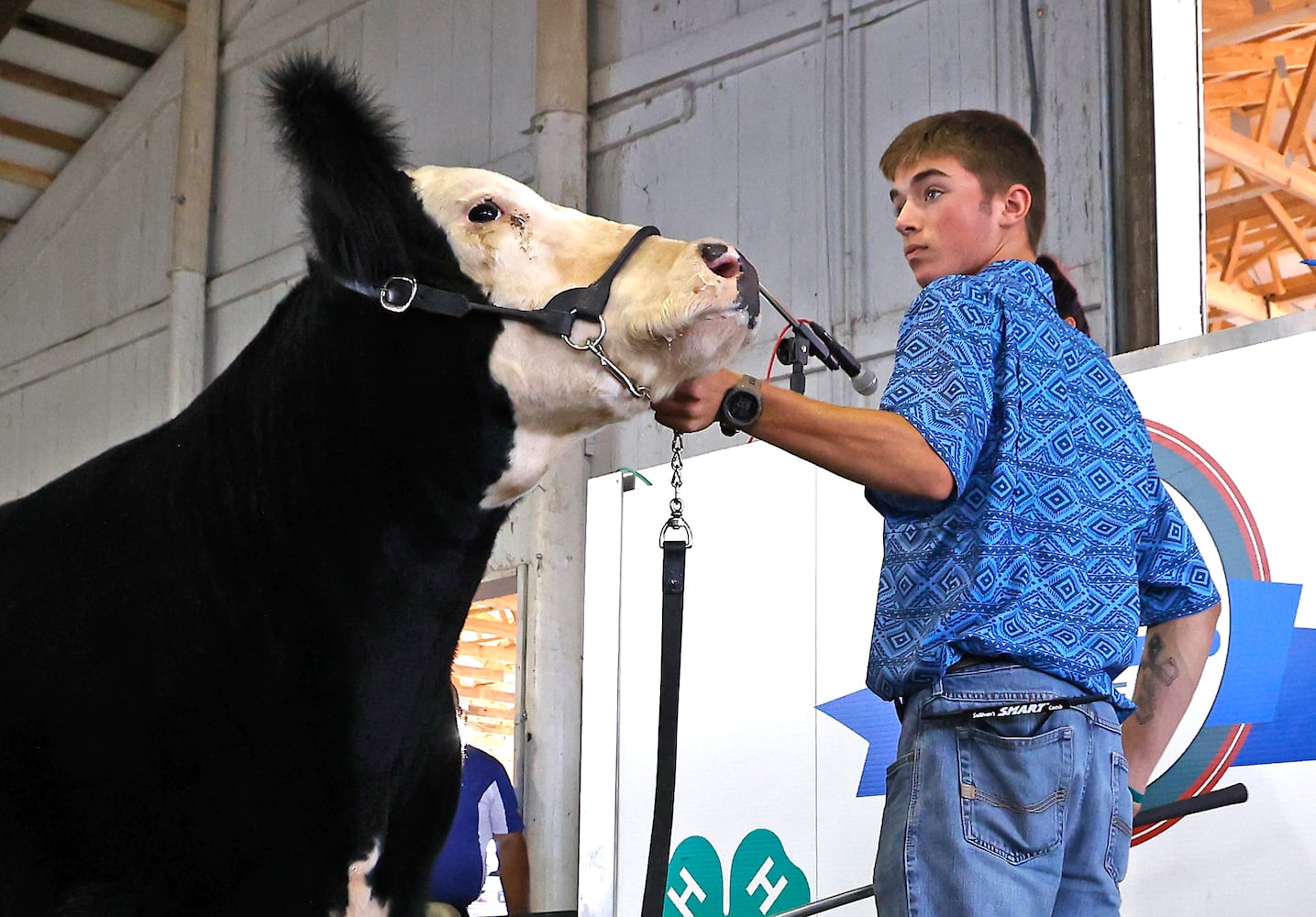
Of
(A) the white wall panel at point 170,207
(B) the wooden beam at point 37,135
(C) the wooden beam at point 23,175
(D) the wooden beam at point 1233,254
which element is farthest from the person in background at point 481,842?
(C) the wooden beam at point 23,175

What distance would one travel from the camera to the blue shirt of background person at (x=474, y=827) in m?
4.34

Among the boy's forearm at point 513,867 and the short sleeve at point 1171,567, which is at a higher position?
the short sleeve at point 1171,567

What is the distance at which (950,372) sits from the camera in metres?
1.58

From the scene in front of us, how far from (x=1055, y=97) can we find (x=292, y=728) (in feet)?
13.3

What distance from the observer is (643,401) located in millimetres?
1602

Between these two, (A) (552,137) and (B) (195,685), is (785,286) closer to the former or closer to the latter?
(A) (552,137)

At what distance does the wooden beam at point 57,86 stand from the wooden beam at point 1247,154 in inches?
281

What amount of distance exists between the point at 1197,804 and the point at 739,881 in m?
1.05

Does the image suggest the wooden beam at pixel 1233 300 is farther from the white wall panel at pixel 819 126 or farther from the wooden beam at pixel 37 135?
the wooden beam at pixel 37 135

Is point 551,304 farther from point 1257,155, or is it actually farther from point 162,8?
point 162,8

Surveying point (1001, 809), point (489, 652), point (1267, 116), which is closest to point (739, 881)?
point (1001, 809)

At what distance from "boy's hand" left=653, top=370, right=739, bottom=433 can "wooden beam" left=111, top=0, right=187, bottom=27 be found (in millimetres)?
8169

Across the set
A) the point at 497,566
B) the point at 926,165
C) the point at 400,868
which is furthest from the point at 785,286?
the point at 400,868

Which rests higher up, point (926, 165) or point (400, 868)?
point (926, 165)
